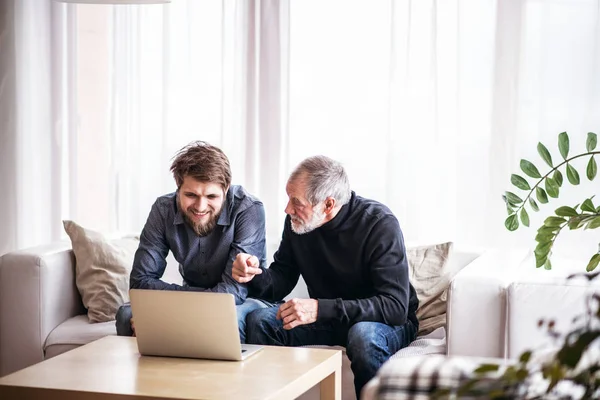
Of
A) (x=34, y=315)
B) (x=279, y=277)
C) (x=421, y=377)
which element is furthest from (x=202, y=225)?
(x=421, y=377)

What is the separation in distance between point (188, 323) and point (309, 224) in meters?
0.81

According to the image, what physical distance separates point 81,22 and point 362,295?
2204mm

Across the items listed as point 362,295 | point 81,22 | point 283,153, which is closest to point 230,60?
point 283,153

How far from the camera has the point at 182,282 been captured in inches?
152

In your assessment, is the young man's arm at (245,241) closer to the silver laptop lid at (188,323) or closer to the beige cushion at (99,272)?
the beige cushion at (99,272)

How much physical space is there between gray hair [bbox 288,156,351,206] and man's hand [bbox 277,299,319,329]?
1.29 ft

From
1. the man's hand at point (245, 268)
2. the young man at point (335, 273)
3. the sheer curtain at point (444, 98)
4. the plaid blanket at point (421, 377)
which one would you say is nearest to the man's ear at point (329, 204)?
the young man at point (335, 273)

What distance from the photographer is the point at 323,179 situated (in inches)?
128

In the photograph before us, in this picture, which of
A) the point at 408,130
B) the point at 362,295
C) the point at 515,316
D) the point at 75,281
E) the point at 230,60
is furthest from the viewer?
the point at 230,60

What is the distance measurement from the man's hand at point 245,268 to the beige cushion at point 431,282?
2.13ft

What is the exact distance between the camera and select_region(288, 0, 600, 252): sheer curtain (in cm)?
374

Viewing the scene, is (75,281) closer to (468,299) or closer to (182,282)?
(182,282)

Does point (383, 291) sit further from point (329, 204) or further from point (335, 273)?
point (329, 204)

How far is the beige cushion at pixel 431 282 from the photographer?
3.44m
